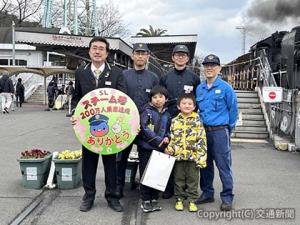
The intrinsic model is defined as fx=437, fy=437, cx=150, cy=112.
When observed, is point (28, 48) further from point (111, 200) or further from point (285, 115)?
point (111, 200)

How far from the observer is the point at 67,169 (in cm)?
644

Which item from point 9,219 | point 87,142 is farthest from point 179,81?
point 9,219

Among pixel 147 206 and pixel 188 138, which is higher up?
pixel 188 138

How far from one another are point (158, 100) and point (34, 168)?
7.43 feet

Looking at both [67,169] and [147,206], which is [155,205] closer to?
[147,206]

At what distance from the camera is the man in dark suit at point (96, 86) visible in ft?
17.9

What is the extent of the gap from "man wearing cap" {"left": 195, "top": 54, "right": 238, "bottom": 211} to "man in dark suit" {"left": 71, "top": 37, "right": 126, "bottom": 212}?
1.09m

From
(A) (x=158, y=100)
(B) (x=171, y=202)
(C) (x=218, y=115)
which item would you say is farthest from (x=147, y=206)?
(C) (x=218, y=115)

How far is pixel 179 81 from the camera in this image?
5945 mm

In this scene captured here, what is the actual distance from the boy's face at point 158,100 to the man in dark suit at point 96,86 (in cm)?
40

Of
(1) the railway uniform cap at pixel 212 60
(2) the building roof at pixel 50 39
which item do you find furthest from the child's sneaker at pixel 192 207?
(2) the building roof at pixel 50 39

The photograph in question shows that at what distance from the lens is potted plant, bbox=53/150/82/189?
645cm

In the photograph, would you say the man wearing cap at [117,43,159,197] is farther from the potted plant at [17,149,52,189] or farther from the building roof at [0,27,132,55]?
the building roof at [0,27,132,55]

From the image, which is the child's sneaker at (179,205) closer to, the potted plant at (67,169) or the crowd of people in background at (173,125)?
the crowd of people in background at (173,125)
